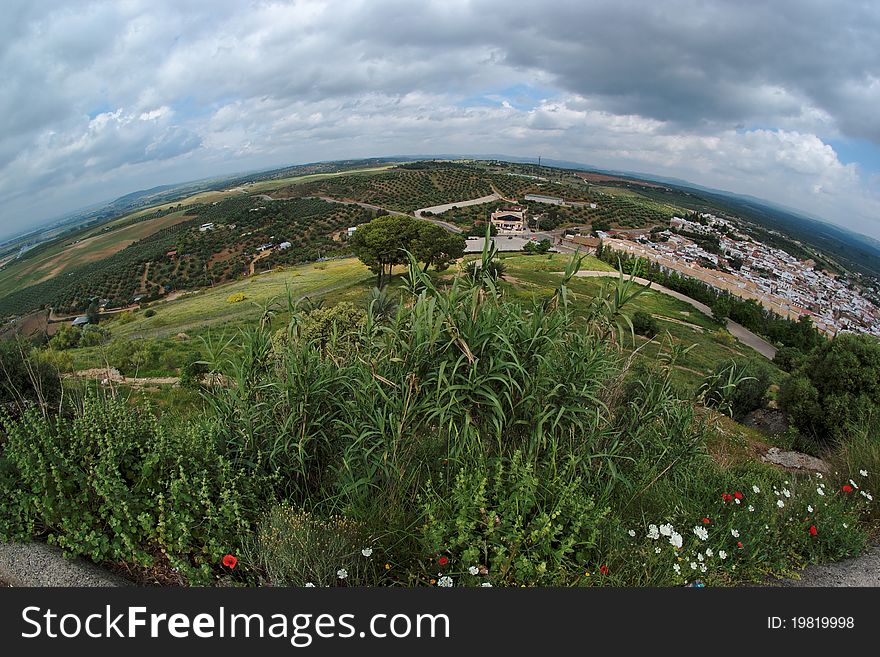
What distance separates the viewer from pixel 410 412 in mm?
2727

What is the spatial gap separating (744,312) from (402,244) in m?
39.3

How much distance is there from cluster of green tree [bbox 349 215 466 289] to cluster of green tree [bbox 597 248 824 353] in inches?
690

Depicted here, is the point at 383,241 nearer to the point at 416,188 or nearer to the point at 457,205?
the point at 457,205

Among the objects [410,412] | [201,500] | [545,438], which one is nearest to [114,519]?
[201,500]

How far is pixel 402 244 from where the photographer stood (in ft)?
108

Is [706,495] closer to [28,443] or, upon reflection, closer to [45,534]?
[45,534]

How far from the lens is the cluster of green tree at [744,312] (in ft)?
142

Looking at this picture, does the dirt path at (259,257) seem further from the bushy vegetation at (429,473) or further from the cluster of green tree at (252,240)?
the bushy vegetation at (429,473)

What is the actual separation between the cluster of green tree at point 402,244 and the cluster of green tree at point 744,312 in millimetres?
17524

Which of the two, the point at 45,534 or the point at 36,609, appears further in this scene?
the point at 45,534

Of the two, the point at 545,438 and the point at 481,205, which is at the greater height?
the point at 481,205

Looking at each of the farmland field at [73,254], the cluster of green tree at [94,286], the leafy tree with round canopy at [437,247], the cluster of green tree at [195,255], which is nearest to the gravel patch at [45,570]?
the leafy tree with round canopy at [437,247]

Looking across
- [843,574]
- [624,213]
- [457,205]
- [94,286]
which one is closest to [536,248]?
[457,205]

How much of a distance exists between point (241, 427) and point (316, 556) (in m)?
1.15
